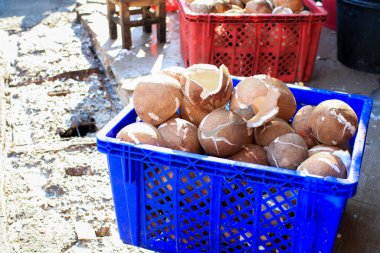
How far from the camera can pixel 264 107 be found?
2.22 metres

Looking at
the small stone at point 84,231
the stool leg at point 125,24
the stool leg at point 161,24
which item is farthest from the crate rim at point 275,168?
the stool leg at point 161,24

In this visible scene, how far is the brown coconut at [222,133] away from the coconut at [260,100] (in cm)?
12

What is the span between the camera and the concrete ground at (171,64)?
2490mm

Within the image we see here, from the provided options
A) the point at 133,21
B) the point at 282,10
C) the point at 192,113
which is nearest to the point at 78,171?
the point at 192,113

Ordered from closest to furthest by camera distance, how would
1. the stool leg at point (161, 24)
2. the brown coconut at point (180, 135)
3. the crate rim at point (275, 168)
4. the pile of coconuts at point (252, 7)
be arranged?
the crate rim at point (275, 168) < the brown coconut at point (180, 135) < the pile of coconuts at point (252, 7) < the stool leg at point (161, 24)

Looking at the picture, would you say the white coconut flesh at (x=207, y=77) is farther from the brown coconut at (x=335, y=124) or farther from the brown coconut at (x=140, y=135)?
the brown coconut at (x=335, y=124)

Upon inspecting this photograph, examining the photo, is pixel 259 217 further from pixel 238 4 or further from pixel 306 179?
pixel 238 4

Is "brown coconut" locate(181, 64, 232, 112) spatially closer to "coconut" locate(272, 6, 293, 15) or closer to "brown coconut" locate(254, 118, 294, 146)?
"brown coconut" locate(254, 118, 294, 146)

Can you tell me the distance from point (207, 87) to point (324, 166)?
2.23 ft

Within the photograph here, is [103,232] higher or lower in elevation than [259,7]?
lower

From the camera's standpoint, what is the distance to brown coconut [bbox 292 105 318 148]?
224cm

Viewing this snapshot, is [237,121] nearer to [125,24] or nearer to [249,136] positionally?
[249,136]

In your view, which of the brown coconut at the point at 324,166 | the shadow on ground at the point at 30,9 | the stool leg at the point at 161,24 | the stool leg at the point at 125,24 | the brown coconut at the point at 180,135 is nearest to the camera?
the brown coconut at the point at 324,166

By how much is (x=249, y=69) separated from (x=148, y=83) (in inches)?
67.4
